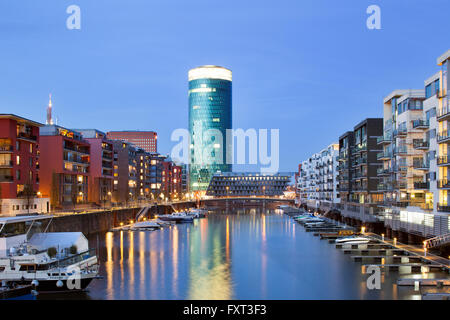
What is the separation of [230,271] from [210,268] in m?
2.81

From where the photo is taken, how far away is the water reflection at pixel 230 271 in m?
42.8

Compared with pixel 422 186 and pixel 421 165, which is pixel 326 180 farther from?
pixel 422 186

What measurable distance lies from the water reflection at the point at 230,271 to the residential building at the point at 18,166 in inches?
486

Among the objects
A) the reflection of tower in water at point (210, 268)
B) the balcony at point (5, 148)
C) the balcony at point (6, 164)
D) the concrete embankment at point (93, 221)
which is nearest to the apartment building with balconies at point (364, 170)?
the reflection of tower in water at point (210, 268)

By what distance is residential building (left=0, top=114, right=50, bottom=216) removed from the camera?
7512 centimetres

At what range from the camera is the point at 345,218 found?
11169 centimetres

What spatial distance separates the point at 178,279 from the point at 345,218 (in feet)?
229

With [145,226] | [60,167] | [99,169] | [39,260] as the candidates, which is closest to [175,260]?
[39,260]

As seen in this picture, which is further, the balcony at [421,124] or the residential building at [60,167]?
the residential building at [60,167]

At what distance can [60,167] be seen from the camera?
103 metres

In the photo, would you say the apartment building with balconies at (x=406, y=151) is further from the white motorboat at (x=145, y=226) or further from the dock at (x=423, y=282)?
the white motorboat at (x=145, y=226)

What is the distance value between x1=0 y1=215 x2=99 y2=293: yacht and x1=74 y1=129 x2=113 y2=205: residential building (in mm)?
75862

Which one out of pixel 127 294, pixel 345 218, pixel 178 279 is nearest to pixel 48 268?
pixel 127 294

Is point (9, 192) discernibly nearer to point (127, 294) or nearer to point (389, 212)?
point (127, 294)
